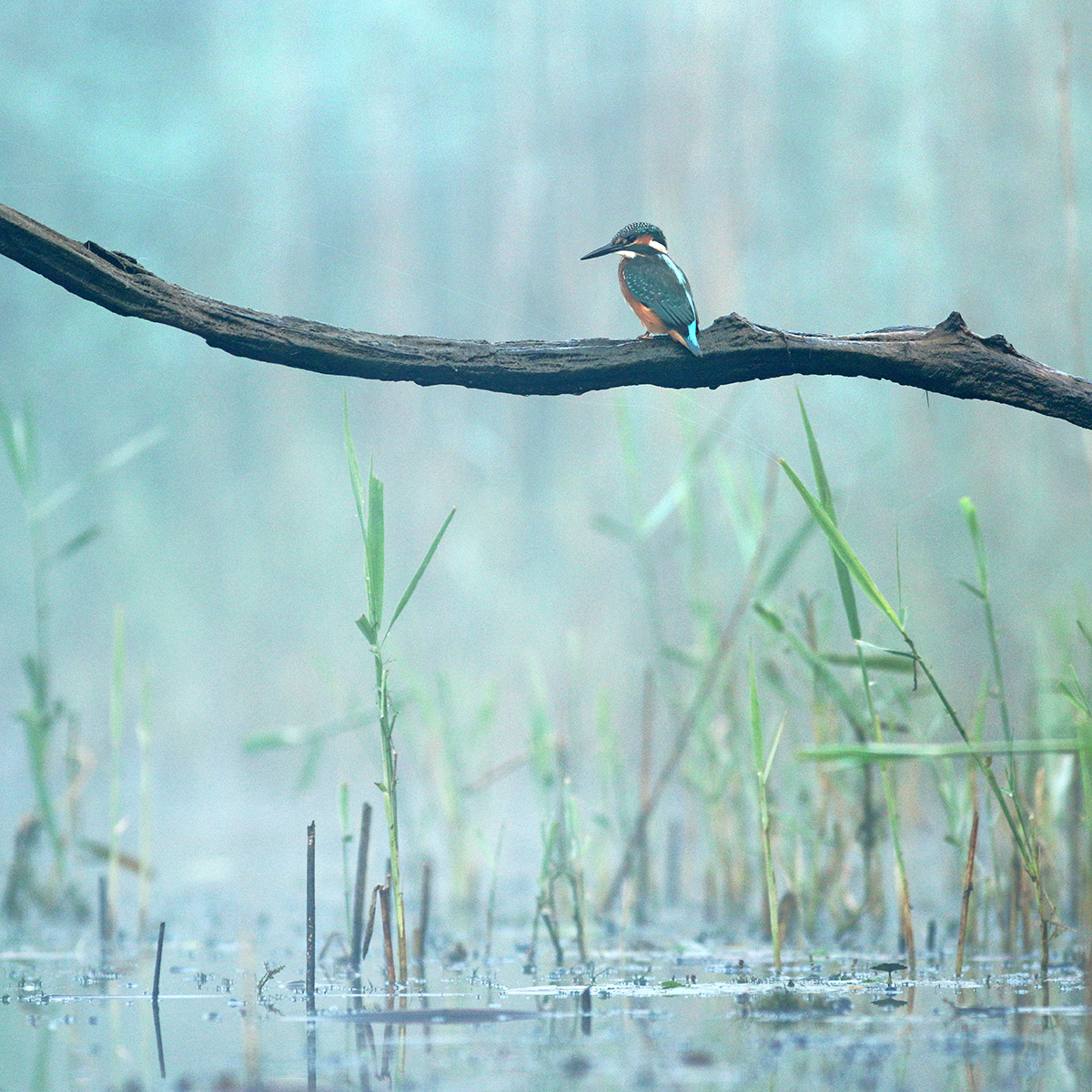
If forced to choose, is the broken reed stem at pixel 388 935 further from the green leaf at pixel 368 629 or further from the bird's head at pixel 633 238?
the bird's head at pixel 633 238

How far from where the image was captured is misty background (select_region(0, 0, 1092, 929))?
19.2 feet

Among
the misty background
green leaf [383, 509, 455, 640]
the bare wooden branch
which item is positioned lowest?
green leaf [383, 509, 455, 640]

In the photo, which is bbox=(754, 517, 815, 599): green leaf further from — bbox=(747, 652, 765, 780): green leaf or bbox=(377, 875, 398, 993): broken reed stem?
bbox=(377, 875, 398, 993): broken reed stem

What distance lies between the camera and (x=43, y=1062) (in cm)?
109

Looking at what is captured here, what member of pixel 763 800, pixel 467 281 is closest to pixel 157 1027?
pixel 763 800

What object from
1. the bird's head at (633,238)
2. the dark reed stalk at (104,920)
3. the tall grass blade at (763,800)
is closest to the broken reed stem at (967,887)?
the tall grass blade at (763,800)

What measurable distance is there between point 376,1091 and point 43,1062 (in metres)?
0.36

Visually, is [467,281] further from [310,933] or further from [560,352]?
[310,933]

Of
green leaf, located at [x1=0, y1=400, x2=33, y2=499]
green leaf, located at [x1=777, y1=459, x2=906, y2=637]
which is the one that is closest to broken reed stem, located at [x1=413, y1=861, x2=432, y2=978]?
green leaf, located at [x1=777, y1=459, x2=906, y2=637]

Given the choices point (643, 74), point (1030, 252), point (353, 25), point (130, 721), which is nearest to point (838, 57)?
point (643, 74)

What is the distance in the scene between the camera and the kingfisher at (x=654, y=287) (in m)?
1.29

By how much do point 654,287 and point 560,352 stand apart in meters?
0.19

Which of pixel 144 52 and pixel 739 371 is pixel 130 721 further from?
pixel 739 371

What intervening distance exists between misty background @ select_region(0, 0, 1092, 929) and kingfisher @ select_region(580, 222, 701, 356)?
150 inches
